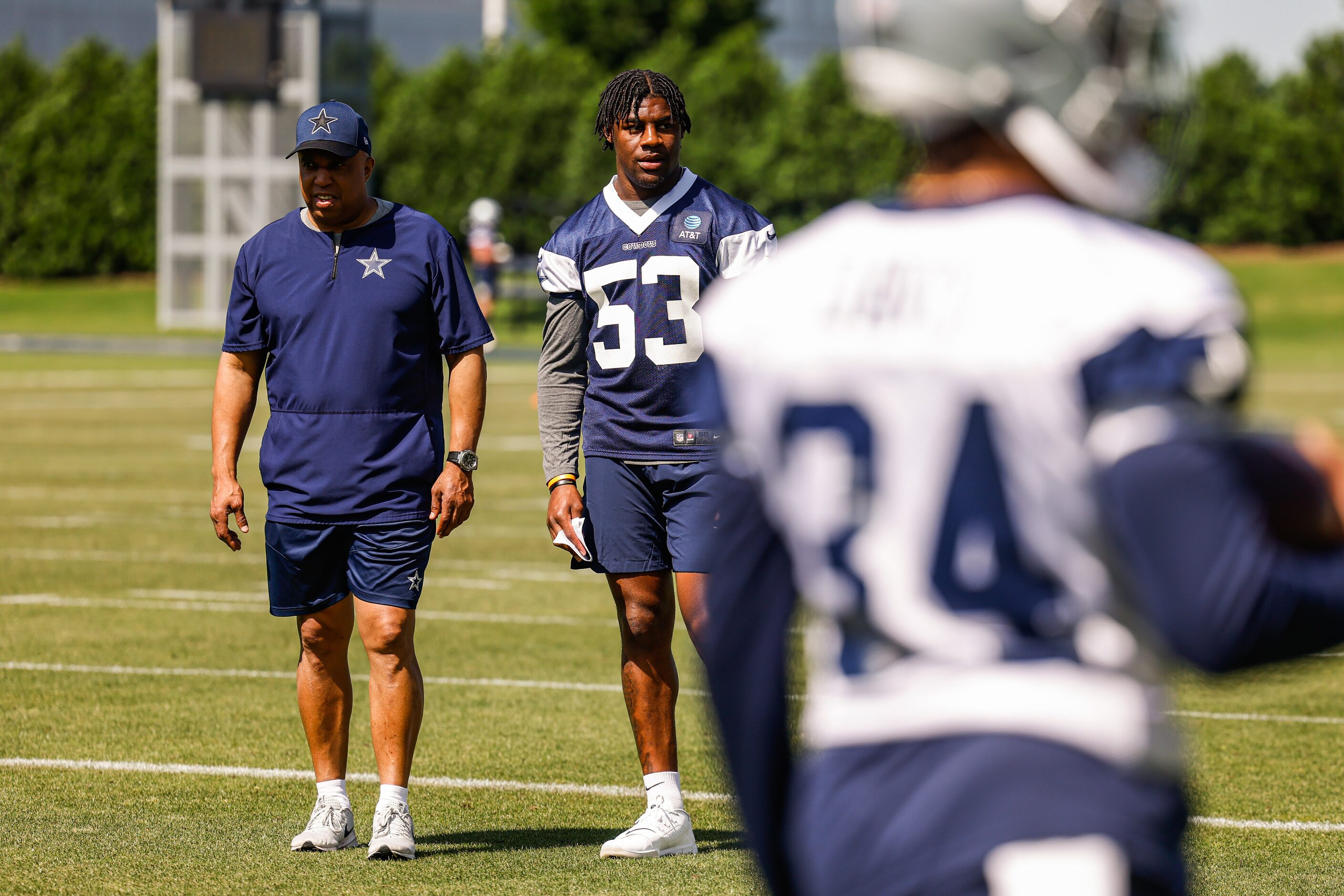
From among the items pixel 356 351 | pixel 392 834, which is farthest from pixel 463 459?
pixel 392 834

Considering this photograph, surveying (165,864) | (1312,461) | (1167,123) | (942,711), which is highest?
(1167,123)

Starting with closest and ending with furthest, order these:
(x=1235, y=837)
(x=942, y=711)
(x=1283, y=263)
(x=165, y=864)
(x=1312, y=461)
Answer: (x=1312, y=461) → (x=942, y=711) → (x=165, y=864) → (x=1235, y=837) → (x=1283, y=263)

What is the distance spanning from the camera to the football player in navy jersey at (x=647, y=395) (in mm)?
5879

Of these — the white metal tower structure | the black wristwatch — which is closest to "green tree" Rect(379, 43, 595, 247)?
the white metal tower structure

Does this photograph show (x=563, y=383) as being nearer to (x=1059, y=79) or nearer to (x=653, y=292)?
(x=653, y=292)

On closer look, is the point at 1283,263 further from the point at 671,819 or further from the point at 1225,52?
the point at 671,819

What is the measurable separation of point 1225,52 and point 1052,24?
207 ft

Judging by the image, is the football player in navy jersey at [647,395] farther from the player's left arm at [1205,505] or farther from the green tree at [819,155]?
the green tree at [819,155]

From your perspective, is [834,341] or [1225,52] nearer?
[834,341]

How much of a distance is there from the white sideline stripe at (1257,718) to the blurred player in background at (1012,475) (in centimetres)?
632

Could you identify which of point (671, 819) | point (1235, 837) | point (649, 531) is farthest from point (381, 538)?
point (1235, 837)

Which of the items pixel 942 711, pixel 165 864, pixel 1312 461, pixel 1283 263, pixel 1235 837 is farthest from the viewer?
pixel 1283 263

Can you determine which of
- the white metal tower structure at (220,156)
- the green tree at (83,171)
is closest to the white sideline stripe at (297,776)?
the white metal tower structure at (220,156)

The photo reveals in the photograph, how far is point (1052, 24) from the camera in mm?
1981
